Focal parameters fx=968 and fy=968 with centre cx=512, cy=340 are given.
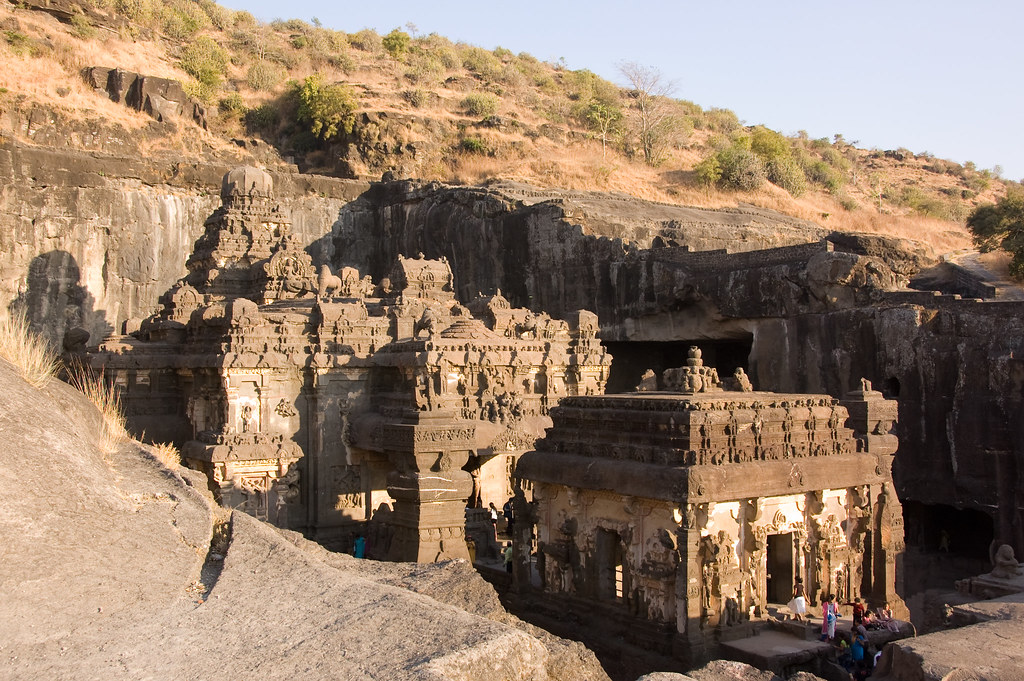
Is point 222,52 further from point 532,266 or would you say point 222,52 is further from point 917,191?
point 917,191

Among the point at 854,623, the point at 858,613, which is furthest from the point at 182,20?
the point at 854,623

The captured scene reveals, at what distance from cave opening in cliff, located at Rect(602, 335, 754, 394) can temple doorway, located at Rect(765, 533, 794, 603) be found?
1655 cm

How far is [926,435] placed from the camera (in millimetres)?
19891

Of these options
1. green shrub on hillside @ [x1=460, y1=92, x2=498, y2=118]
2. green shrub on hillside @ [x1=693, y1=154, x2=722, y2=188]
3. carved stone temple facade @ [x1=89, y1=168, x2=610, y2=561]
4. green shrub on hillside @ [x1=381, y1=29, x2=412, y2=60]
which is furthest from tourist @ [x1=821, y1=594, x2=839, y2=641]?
green shrub on hillside @ [x1=381, y1=29, x2=412, y2=60]

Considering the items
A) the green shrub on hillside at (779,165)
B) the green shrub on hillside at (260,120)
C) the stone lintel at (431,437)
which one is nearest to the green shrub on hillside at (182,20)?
the green shrub on hillside at (260,120)

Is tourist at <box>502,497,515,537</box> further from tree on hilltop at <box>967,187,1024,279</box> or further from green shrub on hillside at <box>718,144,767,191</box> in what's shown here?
green shrub on hillside at <box>718,144,767,191</box>

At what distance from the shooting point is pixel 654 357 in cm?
3038

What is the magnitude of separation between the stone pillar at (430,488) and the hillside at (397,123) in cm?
2549

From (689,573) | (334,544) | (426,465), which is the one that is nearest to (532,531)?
(426,465)

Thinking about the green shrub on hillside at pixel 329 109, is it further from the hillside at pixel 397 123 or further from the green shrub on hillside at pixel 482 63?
the green shrub on hillside at pixel 482 63

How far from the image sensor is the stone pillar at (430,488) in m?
13.7

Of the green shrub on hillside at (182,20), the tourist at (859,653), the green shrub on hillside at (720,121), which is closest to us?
the tourist at (859,653)

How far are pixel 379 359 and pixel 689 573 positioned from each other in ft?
33.5

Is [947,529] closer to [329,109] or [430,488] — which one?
[430,488]
